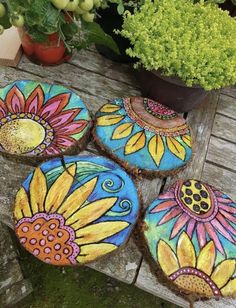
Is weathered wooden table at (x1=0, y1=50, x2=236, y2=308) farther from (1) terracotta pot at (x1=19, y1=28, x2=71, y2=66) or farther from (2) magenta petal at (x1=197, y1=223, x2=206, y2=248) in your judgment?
(2) magenta petal at (x1=197, y1=223, x2=206, y2=248)

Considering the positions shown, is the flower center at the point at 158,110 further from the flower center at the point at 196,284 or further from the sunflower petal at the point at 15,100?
the flower center at the point at 196,284

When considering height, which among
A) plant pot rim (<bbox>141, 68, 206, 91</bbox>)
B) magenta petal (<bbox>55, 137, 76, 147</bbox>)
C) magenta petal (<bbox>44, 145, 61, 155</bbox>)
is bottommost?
magenta petal (<bbox>44, 145, 61, 155</bbox>)

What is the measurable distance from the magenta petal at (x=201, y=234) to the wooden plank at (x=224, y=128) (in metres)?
0.45

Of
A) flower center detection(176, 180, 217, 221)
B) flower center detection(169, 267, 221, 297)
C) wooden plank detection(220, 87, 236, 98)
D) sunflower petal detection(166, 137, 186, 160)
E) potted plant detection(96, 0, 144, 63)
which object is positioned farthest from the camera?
wooden plank detection(220, 87, 236, 98)

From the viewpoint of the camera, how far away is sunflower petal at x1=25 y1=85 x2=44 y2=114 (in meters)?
1.31

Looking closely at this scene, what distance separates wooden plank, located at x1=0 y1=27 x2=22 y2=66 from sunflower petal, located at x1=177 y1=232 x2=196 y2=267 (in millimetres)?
878

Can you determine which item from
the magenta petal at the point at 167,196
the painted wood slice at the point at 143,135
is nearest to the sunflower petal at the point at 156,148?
the painted wood slice at the point at 143,135

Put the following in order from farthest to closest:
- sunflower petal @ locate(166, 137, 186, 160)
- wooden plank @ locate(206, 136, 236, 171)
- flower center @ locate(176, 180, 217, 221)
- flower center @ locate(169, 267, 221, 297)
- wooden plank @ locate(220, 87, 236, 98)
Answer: wooden plank @ locate(220, 87, 236, 98)
wooden plank @ locate(206, 136, 236, 171)
sunflower petal @ locate(166, 137, 186, 160)
flower center @ locate(176, 180, 217, 221)
flower center @ locate(169, 267, 221, 297)

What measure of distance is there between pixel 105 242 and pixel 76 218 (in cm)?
10

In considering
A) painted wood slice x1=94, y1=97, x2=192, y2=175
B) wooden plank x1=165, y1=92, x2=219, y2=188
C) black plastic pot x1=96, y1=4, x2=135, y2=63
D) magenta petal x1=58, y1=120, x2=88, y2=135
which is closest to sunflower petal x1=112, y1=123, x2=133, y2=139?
painted wood slice x1=94, y1=97, x2=192, y2=175

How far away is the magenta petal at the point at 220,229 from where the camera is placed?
1.13m

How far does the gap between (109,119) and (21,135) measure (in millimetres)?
283

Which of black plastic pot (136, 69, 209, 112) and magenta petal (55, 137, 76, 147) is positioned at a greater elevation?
black plastic pot (136, 69, 209, 112)

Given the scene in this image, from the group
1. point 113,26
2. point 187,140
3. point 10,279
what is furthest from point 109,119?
point 10,279
